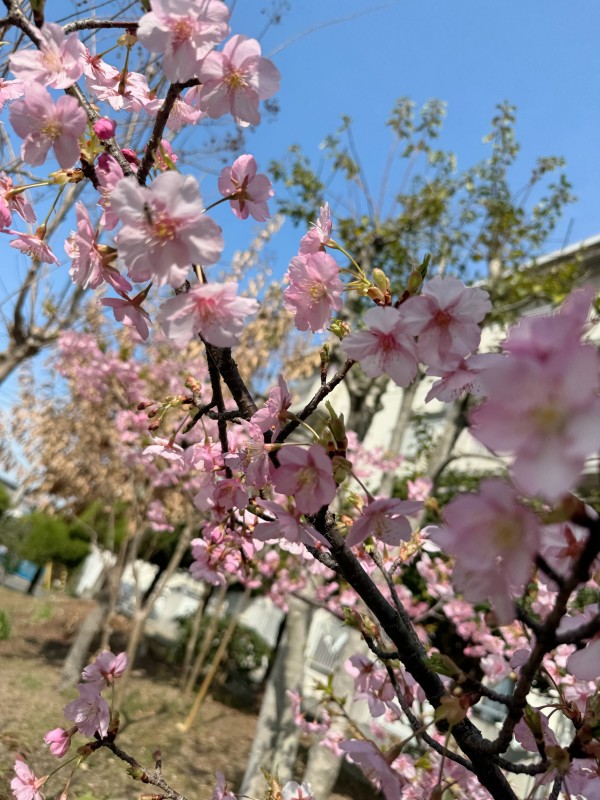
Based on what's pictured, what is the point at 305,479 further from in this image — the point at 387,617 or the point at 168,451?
the point at 168,451

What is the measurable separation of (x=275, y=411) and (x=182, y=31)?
0.64 metres

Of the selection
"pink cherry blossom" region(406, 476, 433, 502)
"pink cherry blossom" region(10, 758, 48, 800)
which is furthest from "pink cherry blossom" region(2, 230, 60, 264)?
"pink cherry blossom" region(406, 476, 433, 502)

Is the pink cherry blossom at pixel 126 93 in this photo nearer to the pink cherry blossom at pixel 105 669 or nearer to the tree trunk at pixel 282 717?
the pink cherry blossom at pixel 105 669

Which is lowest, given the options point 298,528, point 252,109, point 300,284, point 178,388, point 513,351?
point 298,528

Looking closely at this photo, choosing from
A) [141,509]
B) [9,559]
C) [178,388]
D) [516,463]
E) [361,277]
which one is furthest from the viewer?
[9,559]

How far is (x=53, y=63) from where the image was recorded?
37.9 inches

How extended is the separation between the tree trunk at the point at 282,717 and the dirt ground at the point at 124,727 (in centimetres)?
43

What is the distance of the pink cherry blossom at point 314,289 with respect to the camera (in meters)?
1.09

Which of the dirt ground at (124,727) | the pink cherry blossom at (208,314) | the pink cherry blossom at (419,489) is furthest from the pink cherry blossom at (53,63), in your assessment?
the pink cherry blossom at (419,489)

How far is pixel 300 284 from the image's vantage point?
44.9 inches

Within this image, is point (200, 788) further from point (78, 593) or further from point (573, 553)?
point (78, 593)

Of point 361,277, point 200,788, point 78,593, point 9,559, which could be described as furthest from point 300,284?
point 78,593

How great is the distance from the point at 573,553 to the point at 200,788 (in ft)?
16.9

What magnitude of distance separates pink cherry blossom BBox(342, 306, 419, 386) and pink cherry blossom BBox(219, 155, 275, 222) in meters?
0.40
